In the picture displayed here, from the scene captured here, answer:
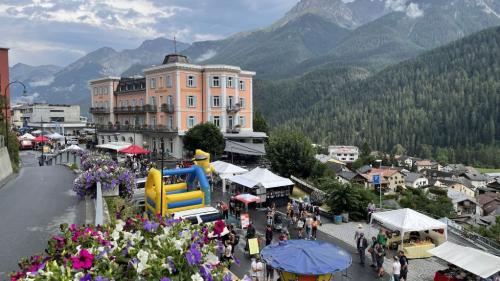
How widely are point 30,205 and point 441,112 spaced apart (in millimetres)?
210949

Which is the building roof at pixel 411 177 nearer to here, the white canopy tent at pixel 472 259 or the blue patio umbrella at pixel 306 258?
the white canopy tent at pixel 472 259

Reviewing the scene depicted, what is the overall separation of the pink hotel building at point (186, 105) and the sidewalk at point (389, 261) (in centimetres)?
2256

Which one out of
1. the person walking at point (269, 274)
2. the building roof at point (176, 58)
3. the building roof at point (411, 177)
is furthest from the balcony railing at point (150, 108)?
the building roof at point (411, 177)

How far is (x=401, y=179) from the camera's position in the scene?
123062mm

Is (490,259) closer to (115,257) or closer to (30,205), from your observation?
(115,257)

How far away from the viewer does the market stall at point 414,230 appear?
17344mm

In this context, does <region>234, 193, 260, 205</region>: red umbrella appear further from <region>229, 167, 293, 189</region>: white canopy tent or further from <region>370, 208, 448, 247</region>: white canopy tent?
<region>370, 208, 448, 247</region>: white canopy tent

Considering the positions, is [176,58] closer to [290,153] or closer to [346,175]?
[290,153]

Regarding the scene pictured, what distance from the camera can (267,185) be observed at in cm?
2270

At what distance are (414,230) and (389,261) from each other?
69.2 inches

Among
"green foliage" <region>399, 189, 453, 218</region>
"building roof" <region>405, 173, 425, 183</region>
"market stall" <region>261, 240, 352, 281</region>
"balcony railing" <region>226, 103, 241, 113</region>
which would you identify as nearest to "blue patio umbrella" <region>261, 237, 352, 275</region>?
"market stall" <region>261, 240, 352, 281</region>

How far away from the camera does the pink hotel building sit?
4712 cm

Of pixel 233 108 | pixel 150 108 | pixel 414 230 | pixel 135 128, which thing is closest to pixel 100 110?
pixel 135 128

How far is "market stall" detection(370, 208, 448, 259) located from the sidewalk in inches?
20.0
